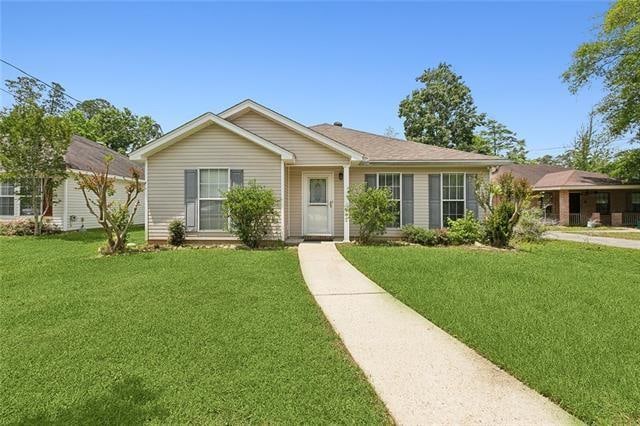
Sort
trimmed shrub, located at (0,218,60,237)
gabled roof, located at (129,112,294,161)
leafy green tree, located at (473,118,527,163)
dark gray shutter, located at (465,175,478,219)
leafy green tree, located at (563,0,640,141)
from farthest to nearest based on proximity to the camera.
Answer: leafy green tree, located at (473,118,527,163), leafy green tree, located at (563,0,640,141), trimmed shrub, located at (0,218,60,237), dark gray shutter, located at (465,175,478,219), gabled roof, located at (129,112,294,161)

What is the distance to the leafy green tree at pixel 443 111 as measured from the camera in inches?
1490

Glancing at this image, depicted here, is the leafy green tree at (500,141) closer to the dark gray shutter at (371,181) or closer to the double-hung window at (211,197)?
the dark gray shutter at (371,181)

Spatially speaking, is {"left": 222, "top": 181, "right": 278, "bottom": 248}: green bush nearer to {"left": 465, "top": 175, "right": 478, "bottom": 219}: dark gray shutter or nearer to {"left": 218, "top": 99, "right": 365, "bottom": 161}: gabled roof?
{"left": 218, "top": 99, "right": 365, "bottom": 161}: gabled roof

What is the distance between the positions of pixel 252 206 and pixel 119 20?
281 inches

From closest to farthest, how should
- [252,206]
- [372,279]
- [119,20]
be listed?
[372,279]
[252,206]
[119,20]

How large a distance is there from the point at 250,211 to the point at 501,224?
7657mm

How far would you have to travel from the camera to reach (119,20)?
1062cm

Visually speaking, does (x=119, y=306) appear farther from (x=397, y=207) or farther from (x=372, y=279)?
(x=397, y=207)

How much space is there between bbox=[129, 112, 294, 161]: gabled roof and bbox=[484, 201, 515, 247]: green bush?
6587 mm

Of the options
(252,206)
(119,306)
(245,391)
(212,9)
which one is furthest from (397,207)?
(245,391)

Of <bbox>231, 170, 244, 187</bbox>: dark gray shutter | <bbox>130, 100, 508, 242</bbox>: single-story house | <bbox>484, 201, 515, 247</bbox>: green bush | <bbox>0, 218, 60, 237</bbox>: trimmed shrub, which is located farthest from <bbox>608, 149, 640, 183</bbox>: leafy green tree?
<bbox>0, 218, 60, 237</bbox>: trimmed shrub

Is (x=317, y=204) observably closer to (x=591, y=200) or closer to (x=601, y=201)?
(x=591, y=200)

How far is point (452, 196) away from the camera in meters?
12.4

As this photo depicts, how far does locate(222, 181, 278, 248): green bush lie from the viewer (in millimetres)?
9884
